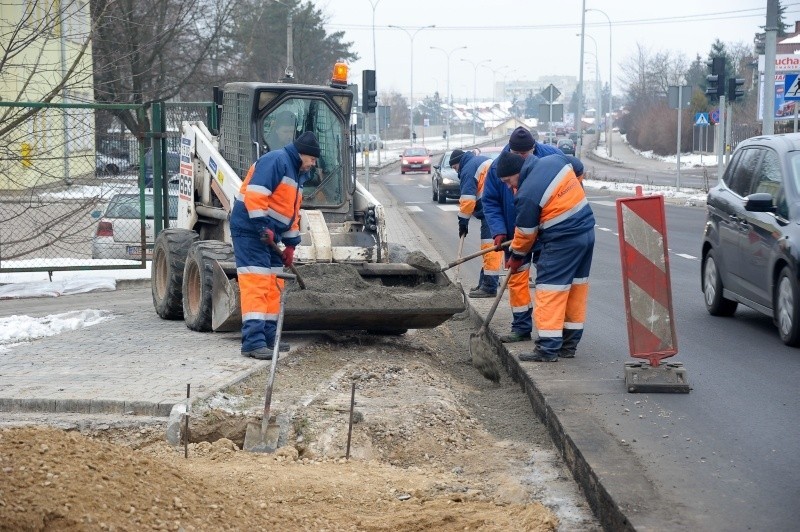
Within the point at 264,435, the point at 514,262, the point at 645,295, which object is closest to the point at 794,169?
the point at 514,262

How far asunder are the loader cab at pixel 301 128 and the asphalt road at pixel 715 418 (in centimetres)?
288

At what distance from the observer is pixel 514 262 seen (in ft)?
29.2

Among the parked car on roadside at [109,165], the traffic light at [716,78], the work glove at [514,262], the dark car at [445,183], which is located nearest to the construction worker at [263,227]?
the work glove at [514,262]

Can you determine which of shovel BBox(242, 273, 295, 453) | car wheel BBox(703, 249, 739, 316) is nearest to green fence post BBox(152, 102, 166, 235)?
car wheel BBox(703, 249, 739, 316)

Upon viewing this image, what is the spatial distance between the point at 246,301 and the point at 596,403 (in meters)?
3.13

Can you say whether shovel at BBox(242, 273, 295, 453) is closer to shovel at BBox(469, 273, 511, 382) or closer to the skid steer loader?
the skid steer loader

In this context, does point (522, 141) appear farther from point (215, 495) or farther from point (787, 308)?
point (215, 495)

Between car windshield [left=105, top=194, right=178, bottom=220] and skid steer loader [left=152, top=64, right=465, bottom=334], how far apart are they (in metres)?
3.02

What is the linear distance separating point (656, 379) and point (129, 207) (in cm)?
978

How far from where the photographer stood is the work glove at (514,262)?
883 centimetres

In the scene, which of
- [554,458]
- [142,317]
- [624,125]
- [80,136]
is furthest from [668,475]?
[624,125]

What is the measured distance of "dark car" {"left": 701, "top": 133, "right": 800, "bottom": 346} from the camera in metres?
9.34

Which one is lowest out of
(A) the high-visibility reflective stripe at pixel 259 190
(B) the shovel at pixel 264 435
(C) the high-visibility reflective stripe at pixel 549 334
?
(B) the shovel at pixel 264 435

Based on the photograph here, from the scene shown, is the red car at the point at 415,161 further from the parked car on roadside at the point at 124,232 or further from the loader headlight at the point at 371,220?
the loader headlight at the point at 371,220
